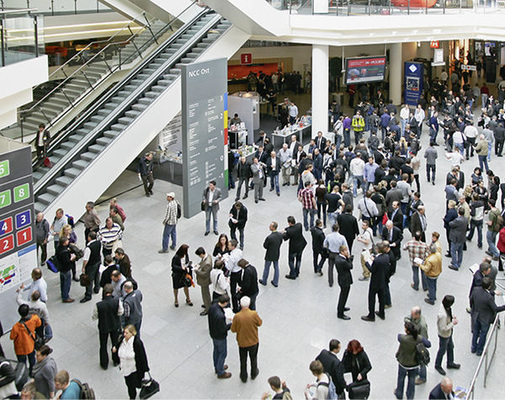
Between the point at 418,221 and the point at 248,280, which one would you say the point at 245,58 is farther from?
the point at 248,280

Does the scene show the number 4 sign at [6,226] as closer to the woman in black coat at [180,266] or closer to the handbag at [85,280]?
the handbag at [85,280]

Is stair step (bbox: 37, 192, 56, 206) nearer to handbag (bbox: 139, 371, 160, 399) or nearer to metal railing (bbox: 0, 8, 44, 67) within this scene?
metal railing (bbox: 0, 8, 44, 67)

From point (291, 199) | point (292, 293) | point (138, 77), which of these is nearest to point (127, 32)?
point (138, 77)

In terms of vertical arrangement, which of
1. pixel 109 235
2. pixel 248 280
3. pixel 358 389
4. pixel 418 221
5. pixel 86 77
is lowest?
pixel 358 389

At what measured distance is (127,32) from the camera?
63.3 feet

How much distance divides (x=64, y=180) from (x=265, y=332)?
7.25 m

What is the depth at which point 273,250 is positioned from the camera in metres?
10.9

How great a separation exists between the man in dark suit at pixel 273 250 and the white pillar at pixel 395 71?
1767cm

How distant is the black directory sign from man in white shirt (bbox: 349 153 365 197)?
3.38 meters

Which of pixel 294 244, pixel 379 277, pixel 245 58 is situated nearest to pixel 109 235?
pixel 294 244

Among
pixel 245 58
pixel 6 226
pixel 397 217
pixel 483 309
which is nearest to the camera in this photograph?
pixel 483 309

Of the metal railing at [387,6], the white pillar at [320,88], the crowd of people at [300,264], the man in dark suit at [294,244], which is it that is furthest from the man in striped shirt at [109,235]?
the white pillar at [320,88]

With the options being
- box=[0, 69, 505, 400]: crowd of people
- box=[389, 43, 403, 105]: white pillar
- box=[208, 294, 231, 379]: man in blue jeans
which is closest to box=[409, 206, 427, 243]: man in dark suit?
box=[0, 69, 505, 400]: crowd of people

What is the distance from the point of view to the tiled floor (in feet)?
28.6
